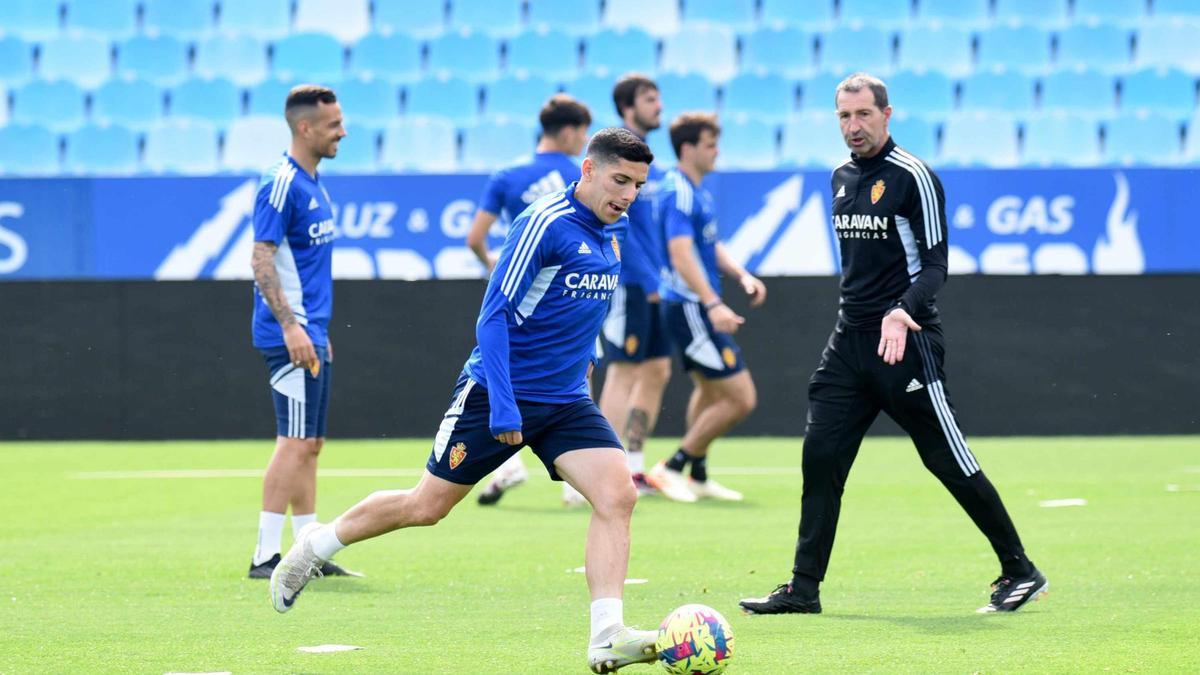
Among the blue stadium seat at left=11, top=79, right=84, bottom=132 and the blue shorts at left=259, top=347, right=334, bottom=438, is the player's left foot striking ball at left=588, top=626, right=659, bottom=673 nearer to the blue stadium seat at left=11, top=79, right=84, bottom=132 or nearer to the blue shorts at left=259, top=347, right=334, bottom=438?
the blue shorts at left=259, top=347, right=334, bottom=438

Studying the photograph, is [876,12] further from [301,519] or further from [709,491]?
[301,519]

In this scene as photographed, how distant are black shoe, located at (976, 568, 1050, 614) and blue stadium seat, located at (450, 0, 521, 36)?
15209mm

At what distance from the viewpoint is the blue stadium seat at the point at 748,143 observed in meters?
19.0

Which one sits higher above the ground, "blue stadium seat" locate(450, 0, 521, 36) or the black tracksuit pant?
"blue stadium seat" locate(450, 0, 521, 36)

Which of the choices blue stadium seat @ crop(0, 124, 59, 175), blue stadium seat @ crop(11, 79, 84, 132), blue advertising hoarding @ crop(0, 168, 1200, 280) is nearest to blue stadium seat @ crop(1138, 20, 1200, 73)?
blue advertising hoarding @ crop(0, 168, 1200, 280)

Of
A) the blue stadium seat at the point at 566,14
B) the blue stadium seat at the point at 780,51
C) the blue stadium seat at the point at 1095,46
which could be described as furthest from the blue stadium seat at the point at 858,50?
the blue stadium seat at the point at 566,14

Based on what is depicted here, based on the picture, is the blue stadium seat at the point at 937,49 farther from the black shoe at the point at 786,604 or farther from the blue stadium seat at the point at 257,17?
the black shoe at the point at 786,604

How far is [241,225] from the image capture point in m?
15.9

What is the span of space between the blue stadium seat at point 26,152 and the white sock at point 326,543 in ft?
46.6

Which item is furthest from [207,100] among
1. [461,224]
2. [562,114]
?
[562,114]

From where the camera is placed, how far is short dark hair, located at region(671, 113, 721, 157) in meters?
10.5

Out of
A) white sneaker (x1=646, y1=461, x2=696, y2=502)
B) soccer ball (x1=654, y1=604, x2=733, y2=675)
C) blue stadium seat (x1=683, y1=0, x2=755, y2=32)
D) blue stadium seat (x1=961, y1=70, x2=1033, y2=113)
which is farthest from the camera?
blue stadium seat (x1=683, y1=0, x2=755, y2=32)

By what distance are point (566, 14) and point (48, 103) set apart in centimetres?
624

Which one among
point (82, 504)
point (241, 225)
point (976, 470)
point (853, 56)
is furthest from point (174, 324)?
point (976, 470)
